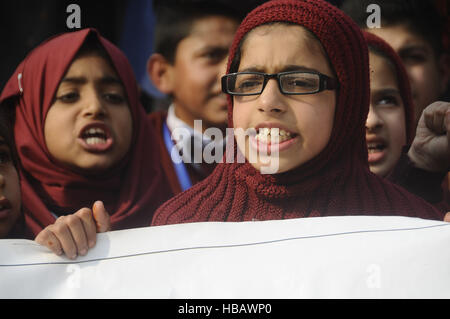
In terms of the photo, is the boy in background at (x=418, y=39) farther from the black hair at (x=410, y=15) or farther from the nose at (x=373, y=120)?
the nose at (x=373, y=120)

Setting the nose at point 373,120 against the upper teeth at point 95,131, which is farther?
the upper teeth at point 95,131

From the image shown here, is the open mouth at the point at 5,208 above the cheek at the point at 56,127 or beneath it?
beneath

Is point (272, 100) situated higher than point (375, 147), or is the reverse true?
point (272, 100)

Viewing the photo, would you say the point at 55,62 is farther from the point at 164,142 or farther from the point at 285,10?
the point at 285,10

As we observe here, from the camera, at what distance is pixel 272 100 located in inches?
48.1

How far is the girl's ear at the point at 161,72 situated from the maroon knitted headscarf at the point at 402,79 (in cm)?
67

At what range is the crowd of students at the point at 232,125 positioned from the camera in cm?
125

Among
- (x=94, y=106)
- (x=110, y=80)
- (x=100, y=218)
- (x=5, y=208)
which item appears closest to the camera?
(x=100, y=218)

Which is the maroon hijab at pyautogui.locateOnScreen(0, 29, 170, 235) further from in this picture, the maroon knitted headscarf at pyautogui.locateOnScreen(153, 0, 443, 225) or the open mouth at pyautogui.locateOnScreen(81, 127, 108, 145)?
the maroon knitted headscarf at pyautogui.locateOnScreen(153, 0, 443, 225)

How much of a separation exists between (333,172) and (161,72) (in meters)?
0.80

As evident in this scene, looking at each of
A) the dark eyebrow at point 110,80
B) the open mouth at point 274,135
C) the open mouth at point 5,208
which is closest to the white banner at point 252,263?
the open mouth at point 274,135

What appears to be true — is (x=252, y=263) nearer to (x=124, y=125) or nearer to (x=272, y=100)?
(x=272, y=100)

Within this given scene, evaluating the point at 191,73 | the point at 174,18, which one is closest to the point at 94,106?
the point at 191,73
